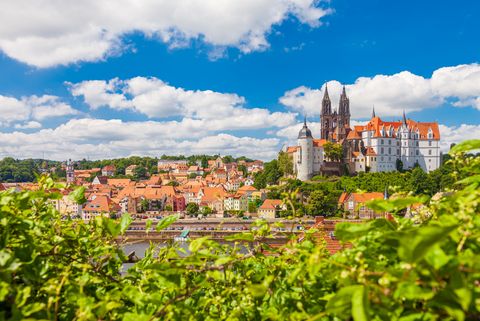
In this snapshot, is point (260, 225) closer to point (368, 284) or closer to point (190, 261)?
point (190, 261)

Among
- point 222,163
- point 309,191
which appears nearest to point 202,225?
point 309,191

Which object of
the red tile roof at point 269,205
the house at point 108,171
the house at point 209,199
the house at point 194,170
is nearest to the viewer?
the red tile roof at point 269,205

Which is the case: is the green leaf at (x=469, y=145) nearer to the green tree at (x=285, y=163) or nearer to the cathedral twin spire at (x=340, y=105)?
the green tree at (x=285, y=163)

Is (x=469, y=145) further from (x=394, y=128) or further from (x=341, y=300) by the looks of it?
(x=394, y=128)

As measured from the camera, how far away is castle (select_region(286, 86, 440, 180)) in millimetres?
77562

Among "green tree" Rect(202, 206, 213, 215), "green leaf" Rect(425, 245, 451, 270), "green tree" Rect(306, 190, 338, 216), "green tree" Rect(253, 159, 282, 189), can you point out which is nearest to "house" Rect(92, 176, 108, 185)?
"green tree" Rect(253, 159, 282, 189)

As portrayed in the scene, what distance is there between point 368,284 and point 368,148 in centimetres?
8208

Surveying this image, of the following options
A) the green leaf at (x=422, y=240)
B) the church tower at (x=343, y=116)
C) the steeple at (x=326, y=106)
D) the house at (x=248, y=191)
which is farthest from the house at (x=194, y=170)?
the green leaf at (x=422, y=240)

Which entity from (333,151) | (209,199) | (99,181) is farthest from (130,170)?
(333,151)

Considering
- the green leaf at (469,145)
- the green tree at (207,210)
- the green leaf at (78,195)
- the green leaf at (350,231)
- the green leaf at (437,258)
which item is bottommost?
the green tree at (207,210)

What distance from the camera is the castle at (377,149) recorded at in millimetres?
77562

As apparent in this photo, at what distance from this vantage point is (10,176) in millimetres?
132125

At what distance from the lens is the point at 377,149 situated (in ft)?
258

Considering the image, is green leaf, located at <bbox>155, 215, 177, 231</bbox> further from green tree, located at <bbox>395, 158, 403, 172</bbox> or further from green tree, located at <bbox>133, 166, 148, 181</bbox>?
green tree, located at <bbox>133, 166, 148, 181</bbox>
